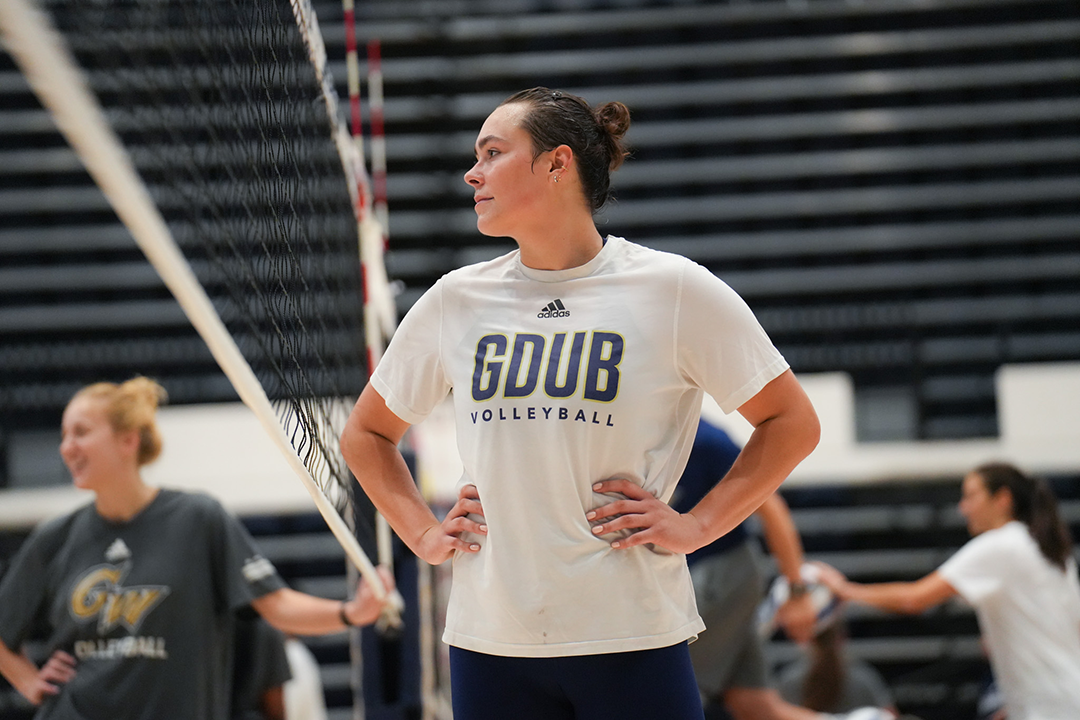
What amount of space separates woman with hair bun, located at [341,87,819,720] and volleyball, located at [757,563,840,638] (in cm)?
239

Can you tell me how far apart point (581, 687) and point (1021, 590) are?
2.80 meters

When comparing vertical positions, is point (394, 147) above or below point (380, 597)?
above

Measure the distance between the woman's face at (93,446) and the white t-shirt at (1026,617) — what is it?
2.87 metres

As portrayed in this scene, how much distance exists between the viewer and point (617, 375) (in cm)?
159

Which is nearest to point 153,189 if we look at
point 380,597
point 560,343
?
point 380,597

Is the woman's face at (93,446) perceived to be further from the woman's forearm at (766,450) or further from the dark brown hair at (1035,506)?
the dark brown hair at (1035,506)

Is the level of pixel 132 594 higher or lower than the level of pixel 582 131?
lower

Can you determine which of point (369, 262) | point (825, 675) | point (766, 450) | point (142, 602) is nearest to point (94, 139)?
point (766, 450)

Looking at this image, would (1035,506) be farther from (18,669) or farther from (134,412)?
(18,669)

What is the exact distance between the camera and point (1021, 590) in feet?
12.4

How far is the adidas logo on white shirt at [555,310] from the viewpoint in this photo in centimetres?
166

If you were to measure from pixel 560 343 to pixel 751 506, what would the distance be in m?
0.41

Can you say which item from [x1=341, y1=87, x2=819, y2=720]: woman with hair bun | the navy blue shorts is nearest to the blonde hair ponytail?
[x1=341, y1=87, x2=819, y2=720]: woman with hair bun

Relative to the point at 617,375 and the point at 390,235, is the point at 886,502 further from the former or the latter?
the point at 617,375
